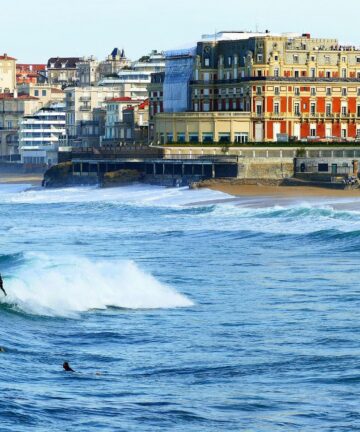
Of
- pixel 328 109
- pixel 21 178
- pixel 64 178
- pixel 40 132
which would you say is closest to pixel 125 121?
pixel 21 178

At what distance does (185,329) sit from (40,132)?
500 feet

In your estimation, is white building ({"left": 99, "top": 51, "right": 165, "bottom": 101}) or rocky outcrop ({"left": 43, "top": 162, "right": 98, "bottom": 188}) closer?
rocky outcrop ({"left": 43, "top": 162, "right": 98, "bottom": 188})

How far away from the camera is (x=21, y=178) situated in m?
161

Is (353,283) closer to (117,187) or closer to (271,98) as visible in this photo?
(117,187)

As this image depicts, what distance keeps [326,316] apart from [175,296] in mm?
6186

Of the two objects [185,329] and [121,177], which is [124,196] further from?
[185,329]

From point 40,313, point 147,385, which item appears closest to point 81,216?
point 40,313

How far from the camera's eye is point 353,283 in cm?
4919

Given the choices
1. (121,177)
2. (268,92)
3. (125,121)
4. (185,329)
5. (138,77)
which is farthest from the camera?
(138,77)

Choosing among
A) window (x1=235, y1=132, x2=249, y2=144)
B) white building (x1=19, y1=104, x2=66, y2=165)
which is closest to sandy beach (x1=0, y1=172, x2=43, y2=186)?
white building (x1=19, y1=104, x2=66, y2=165)

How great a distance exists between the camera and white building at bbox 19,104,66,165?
18762cm

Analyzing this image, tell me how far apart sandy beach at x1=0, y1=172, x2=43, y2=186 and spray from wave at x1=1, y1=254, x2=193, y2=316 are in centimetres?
9119

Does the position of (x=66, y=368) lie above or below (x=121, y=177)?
above

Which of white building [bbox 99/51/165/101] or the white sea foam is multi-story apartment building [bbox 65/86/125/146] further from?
the white sea foam
